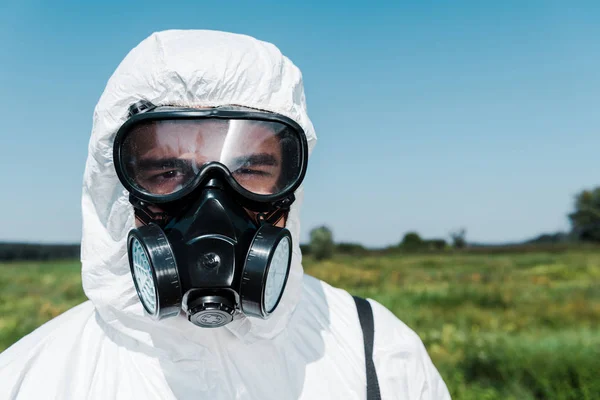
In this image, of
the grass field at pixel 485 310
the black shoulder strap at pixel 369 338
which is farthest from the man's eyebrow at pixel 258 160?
the grass field at pixel 485 310

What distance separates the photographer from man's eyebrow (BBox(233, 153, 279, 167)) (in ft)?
5.16

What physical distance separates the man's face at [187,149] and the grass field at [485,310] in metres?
4.81

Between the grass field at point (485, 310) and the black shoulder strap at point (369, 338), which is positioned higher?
the black shoulder strap at point (369, 338)

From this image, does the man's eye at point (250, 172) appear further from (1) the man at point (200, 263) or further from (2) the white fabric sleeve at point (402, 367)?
(2) the white fabric sleeve at point (402, 367)

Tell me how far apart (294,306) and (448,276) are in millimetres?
14955

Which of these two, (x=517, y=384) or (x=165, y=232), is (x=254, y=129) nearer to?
(x=165, y=232)

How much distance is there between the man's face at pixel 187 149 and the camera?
1.54 metres

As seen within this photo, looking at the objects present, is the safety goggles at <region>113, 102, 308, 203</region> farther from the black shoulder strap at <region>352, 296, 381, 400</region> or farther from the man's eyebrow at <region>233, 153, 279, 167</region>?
the black shoulder strap at <region>352, 296, 381, 400</region>

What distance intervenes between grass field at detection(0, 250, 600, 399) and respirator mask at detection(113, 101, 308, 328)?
4714 millimetres

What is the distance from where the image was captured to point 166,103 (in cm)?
159

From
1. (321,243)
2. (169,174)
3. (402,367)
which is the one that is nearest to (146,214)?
(169,174)

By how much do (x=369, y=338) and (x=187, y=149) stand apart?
716mm

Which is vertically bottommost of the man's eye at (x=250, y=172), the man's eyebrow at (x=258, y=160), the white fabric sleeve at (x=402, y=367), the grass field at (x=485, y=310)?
the grass field at (x=485, y=310)

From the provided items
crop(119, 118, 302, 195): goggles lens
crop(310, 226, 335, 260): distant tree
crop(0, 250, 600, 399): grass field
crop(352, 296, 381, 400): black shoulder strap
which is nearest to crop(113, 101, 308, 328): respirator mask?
crop(119, 118, 302, 195): goggles lens
